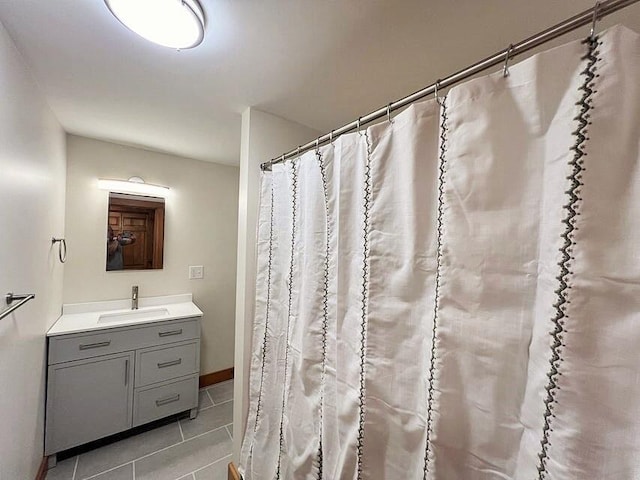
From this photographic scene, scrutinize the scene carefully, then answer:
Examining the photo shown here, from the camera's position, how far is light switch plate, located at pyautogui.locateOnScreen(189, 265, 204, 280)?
8.24 ft

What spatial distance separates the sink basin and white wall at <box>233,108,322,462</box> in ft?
3.12

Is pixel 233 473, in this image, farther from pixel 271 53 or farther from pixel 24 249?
pixel 271 53

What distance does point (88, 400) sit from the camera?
67.5 inches

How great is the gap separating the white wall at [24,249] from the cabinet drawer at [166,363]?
506mm

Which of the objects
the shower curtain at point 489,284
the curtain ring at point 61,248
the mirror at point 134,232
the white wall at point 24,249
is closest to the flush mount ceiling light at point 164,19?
the white wall at point 24,249

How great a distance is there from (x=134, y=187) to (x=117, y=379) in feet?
4.89

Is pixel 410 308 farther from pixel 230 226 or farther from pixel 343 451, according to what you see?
pixel 230 226

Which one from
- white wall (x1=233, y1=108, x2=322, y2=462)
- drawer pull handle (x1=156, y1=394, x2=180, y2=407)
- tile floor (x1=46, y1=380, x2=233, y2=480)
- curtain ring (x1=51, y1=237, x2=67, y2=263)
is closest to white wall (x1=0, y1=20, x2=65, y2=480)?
curtain ring (x1=51, y1=237, x2=67, y2=263)

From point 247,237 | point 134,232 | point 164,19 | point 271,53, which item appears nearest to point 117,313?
point 134,232

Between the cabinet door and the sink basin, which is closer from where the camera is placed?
the cabinet door

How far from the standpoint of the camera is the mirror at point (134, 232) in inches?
84.5

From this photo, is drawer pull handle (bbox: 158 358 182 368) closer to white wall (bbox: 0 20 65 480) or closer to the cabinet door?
the cabinet door

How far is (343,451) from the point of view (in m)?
0.85

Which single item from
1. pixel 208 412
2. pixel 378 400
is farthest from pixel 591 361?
pixel 208 412
